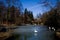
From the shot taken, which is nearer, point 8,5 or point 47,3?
point 47,3

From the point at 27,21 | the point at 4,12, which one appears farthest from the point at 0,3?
the point at 27,21

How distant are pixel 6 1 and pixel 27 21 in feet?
248

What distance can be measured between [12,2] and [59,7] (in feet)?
60.7

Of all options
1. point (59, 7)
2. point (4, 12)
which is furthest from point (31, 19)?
point (59, 7)

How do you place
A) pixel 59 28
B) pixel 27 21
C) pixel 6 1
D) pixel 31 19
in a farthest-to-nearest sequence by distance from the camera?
pixel 31 19, pixel 27 21, pixel 6 1, pixel 59 28

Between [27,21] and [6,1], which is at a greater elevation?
[6,1]

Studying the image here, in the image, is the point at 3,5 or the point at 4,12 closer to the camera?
the point at 3,5

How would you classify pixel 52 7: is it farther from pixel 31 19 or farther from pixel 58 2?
pixel 31 19

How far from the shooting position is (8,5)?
44.2 meters

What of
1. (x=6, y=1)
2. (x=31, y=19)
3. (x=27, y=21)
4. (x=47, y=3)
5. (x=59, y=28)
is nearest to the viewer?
(x=47, y=3)

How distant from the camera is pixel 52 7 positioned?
28.3 metres

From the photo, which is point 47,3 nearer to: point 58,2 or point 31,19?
point 58,2

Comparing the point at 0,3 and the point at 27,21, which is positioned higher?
the point at 0,3

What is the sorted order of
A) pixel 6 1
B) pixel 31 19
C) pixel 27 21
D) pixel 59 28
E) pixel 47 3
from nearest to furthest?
pixel 47 3 < pixel 59 28 < pixel 6 1 < pixel 27 21 < pixel 31 19
